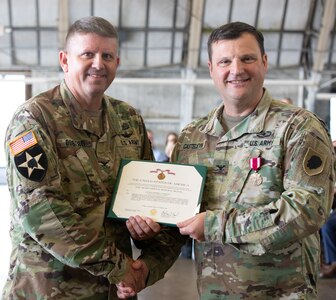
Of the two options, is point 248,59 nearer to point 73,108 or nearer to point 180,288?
point 73,108

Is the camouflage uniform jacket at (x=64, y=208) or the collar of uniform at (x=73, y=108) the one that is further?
the collar of uniform at (x=73, y=108)

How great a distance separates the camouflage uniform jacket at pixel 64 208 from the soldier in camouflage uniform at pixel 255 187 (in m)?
0.31

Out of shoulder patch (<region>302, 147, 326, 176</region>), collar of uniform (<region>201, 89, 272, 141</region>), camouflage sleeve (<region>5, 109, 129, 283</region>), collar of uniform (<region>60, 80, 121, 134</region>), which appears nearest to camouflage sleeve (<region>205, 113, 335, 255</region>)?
shoulder patch (<region>302, 147, 326, 176</region>)

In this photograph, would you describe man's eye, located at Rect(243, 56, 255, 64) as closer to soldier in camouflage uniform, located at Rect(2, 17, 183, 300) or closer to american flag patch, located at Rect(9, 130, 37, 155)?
soldier in camouflage uniform, located at Rect(2, 17, 183, 300)

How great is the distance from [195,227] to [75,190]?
1.66 feet

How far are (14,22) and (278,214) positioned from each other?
10.6 metres

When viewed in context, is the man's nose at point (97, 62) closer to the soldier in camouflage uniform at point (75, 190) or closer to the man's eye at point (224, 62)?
the soldier in camouflage uniform at point (75, 190)

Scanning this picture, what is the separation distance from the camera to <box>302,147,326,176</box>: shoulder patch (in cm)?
170

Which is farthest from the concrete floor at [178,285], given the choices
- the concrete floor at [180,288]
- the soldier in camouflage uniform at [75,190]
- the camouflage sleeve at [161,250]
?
the soldier in camouflage uniform at [75,190]

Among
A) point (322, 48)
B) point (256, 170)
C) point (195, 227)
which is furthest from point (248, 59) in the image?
point (322, 48)

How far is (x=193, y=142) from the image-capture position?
208 cm

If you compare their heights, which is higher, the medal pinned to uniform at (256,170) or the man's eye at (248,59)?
the man's eye at (248,59)

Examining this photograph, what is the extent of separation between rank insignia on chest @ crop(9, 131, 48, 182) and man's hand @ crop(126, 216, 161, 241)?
0.42 meters

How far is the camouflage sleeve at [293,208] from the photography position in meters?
1.64
